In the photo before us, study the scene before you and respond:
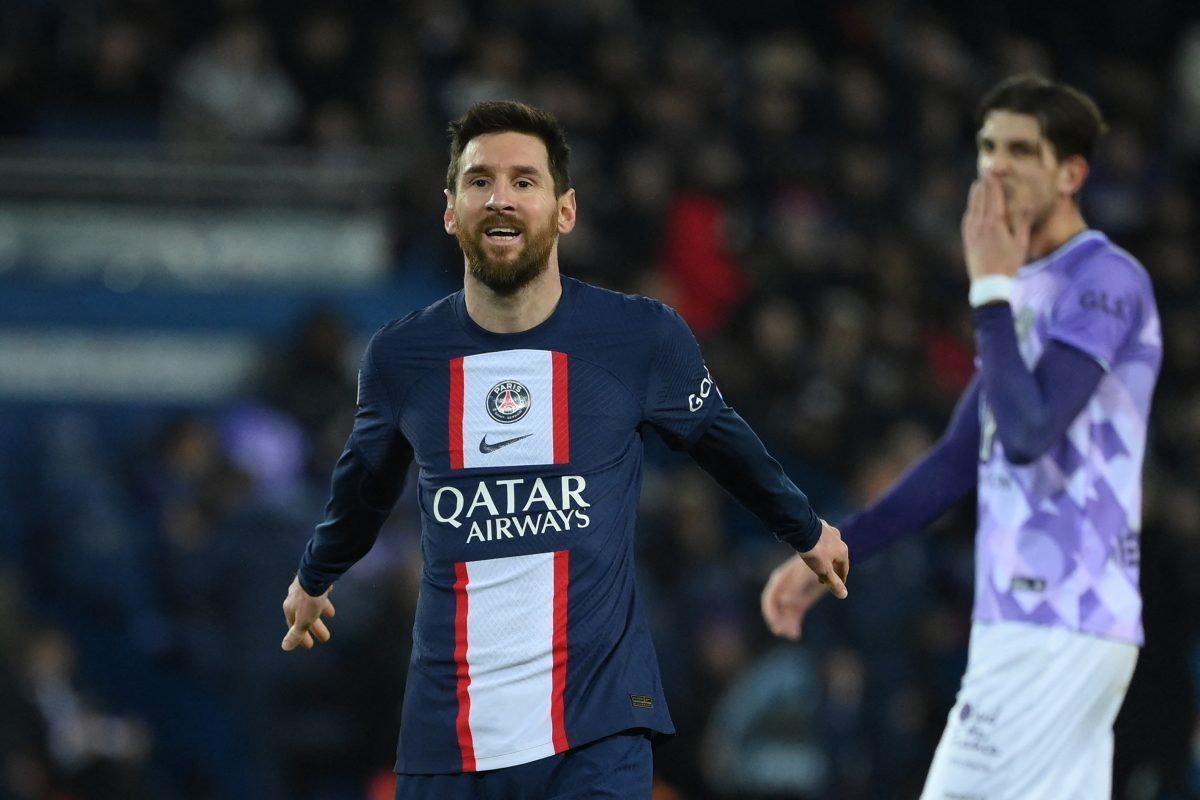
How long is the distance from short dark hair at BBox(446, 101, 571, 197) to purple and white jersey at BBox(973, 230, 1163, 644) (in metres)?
1.43

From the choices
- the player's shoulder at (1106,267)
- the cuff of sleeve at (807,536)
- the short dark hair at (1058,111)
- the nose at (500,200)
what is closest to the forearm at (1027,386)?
the player's shoulder at (1106,267)

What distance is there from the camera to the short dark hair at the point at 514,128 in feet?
A: 13.4

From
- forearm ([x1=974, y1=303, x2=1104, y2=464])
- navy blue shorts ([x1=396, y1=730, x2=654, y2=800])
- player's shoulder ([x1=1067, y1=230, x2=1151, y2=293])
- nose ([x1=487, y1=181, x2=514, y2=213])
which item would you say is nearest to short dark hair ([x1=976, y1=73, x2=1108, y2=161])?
player's shoulder ([x1=1067, y1=230, x2=1151, y2=293])

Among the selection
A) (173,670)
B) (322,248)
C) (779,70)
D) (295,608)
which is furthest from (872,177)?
(295,608)

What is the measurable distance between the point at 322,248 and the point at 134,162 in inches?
47.2

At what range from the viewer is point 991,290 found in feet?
15.6

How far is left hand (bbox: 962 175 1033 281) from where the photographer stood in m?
4.82

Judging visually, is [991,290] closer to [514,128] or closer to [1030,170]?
[1030,170]

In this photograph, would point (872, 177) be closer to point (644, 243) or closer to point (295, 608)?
point (644, 243)

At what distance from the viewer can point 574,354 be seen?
4043mm

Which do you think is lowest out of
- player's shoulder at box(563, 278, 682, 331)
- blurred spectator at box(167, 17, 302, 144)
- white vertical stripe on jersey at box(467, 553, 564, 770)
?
white vertical stripe on jersey at box(467, 553, 564, 770)

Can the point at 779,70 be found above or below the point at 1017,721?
above

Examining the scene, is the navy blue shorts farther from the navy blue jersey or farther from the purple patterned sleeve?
the purple patterned sleeve

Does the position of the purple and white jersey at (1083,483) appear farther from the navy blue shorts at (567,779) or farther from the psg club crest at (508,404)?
the psg club crest at (508,404)
